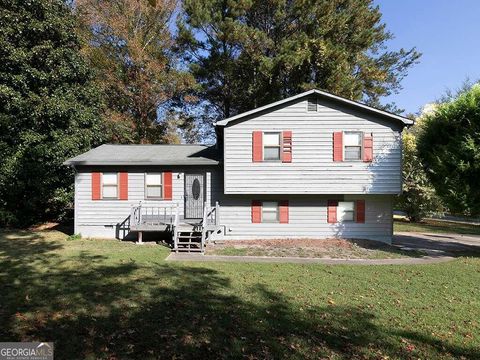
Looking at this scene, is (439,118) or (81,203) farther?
(81,203)

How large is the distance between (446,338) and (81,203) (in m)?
14.5

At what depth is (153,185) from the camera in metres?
15.6

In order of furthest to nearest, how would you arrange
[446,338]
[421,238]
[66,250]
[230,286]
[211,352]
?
[421,238], [66,250], [230,286], [446,338], [211,352]

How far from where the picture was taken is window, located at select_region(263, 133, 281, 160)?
48.7ft

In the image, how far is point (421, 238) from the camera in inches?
699

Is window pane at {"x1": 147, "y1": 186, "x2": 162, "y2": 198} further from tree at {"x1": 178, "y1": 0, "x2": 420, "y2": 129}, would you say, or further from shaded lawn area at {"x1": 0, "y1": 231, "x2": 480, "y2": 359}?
tree at {"x1": 178, "y1": 0, "x2": 420, "y2": 129}

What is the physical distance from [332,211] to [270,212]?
270 cm

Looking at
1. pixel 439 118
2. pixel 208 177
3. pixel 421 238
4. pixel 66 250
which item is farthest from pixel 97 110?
pixel 421 238

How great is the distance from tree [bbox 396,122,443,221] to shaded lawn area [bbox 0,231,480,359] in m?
16.5

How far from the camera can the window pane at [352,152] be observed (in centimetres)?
1473

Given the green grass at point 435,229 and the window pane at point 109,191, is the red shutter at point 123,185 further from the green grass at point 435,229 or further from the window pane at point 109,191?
the green grass at point 435,229

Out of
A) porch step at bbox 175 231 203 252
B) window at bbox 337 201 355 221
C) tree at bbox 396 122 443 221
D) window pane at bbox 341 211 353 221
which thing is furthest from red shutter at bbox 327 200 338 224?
tree at bbox 396 122 443 221

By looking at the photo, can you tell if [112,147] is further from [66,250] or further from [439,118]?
[439,118]

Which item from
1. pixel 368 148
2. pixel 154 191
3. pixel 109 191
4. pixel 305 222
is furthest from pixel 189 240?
pixel 368 148
